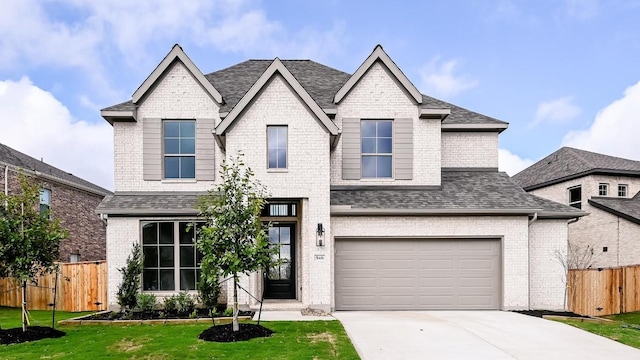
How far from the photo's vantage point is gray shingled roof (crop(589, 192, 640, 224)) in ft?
65.8

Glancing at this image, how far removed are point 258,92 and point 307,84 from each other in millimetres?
4229

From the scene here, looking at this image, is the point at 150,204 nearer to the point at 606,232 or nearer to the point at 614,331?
the point at 614,331

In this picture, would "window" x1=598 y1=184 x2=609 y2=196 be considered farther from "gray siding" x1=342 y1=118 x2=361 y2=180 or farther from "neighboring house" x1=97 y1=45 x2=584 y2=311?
"gray siding" x1=342 y1=118 x2=361 y2=180

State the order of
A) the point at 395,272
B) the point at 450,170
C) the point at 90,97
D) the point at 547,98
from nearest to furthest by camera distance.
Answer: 1. the point at 395,272
2. the point at 450,170
3. the point at 90,97
4. the point at 547,98

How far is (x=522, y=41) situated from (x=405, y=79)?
7423mm

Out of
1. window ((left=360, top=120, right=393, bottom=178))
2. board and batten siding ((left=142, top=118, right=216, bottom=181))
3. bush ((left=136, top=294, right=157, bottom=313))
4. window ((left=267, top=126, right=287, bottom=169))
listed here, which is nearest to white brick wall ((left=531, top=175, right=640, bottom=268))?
window ((left=360, top=120, right=393, bottom=178))

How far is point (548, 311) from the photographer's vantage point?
42.7ft

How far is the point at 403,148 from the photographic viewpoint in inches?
568

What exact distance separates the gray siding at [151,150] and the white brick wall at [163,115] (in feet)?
0.51

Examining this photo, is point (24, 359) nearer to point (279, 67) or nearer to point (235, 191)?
point (235, 191)

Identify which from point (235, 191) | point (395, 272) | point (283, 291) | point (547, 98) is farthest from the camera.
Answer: point (547, 98)

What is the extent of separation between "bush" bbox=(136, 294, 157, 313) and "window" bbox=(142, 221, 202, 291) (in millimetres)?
978

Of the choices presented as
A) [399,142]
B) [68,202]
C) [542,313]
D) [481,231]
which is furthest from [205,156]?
[68,202]

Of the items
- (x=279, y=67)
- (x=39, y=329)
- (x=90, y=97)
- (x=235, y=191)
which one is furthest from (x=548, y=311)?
(x=90, y=97)
